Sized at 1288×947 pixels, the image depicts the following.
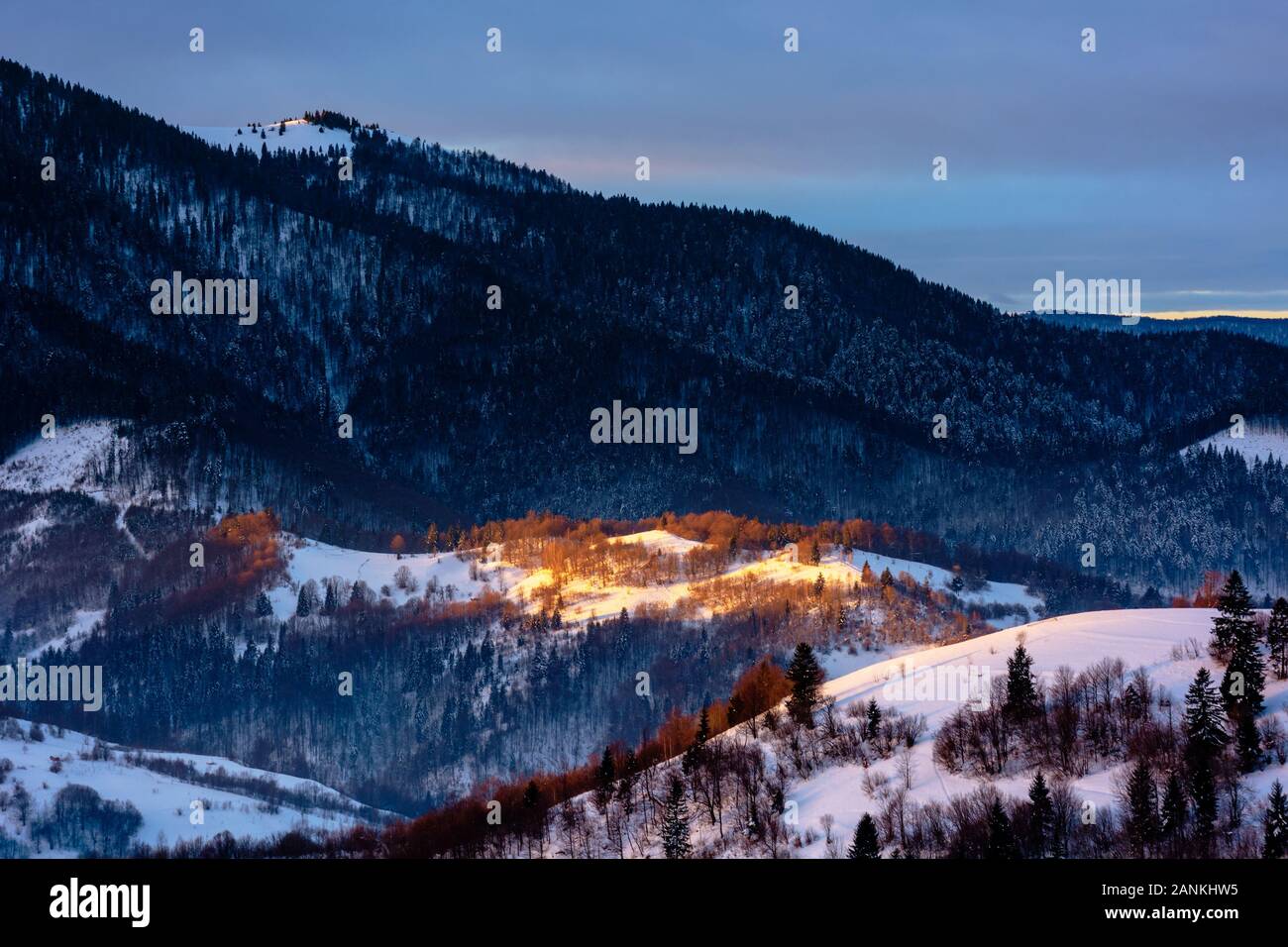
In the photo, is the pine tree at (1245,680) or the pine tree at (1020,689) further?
the pine tree at (1020,689)

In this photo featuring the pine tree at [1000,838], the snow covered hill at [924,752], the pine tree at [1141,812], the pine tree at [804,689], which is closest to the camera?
the pine tree at [1000,838]

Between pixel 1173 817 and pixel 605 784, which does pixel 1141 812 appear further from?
pixel 605 784

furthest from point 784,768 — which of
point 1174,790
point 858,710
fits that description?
point 1174,790

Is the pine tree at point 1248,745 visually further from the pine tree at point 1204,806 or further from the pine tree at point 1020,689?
the pine tree at point 1020,689

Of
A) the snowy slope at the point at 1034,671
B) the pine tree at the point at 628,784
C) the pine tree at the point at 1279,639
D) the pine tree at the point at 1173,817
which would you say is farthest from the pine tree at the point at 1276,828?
the pine tree at the point at 628,784

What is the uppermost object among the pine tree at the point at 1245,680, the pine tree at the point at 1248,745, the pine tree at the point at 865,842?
the pine tree at the point at 1245,680

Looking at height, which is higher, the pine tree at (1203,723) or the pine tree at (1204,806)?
the pine tree at (1203,723)

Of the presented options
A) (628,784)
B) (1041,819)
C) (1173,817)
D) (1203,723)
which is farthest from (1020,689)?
(628,784)
